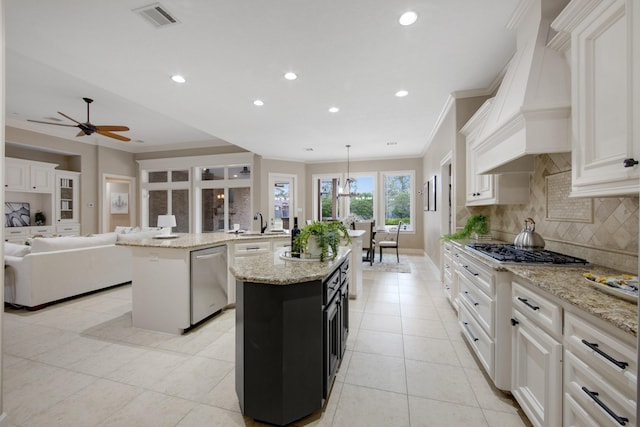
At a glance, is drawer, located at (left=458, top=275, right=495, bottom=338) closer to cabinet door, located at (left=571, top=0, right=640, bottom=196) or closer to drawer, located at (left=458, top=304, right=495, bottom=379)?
drawer, located at (left=458, top=304, right=495, bottom=379)

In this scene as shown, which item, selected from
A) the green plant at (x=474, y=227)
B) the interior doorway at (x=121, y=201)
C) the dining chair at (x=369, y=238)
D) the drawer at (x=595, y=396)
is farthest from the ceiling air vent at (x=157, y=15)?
the interior doorway at (x=121, y=201)

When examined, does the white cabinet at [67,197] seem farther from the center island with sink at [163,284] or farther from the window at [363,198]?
the window at [363,198]

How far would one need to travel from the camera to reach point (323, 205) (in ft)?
27.0

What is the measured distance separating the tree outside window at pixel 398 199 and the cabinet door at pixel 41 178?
8517 mm

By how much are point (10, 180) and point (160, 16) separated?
6180 mm

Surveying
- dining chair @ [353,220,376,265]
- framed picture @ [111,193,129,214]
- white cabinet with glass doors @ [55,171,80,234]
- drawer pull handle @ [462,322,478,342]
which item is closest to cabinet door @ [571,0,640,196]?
drawer pull handle @ [462,322,478,342]

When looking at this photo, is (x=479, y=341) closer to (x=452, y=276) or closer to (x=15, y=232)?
(x=452, y=276)

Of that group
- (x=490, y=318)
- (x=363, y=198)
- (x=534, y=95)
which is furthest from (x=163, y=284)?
(x=363, y=198)

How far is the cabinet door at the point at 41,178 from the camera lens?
218 inches

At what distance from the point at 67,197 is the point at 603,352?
917cm

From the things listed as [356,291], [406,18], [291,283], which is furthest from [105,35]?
[356,291]

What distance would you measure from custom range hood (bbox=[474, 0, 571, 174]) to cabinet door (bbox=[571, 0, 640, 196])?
190 mm

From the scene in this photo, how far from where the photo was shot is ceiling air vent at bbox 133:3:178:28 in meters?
1.90

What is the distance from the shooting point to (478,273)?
2.01 meters
